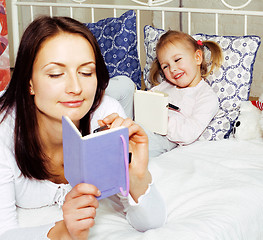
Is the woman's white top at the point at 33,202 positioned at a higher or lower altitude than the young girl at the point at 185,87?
lower

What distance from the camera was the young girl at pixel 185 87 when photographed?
5.22 feet

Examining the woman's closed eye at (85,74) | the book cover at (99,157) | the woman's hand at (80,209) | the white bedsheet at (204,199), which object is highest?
the woman's closed eye at (85,74)

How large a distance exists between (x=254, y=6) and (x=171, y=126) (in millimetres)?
1899

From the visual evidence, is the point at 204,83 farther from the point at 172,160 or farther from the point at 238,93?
the point at 172,160

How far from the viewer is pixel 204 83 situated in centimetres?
170

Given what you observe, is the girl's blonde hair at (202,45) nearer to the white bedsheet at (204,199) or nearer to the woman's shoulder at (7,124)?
the white bedsheet at (204,199)

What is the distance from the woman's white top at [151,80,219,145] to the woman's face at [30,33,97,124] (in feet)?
2.34

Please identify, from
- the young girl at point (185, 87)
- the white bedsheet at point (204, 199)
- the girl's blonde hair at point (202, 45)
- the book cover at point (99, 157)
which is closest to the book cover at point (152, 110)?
the young girl at point (185, 87)

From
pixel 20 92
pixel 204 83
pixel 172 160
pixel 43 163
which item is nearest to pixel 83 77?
pixel 20 92

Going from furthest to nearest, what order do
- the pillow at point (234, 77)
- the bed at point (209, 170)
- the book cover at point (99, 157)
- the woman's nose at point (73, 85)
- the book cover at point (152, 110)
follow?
the pillow at point (234, 77), the book cover at point (152, 110), the bed at point (209, 170), the woman's nose at point (73, 85), the book cover at point (99, 157)

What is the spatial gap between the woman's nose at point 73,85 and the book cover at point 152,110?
683mm

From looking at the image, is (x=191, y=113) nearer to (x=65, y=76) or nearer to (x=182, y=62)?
(x=182, y=62)

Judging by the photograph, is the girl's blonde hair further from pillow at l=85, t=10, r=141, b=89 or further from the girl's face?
pillow at l=85, t=10, r=141, b=89

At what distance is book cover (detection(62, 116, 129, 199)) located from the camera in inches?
26.7
